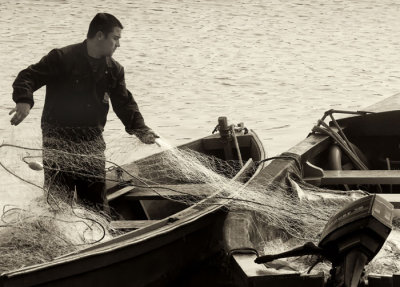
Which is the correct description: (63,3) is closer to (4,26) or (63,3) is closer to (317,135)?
(4,26)

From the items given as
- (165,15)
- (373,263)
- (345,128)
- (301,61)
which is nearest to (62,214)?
(373,263)

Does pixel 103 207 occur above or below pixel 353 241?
below

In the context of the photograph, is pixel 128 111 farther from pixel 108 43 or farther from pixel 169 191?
pixel 169 191

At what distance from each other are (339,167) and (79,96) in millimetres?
2404

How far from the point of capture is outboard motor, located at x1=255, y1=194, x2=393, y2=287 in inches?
195

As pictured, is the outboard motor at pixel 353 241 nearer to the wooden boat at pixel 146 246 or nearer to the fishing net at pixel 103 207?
the fishing net at pixel 103 207

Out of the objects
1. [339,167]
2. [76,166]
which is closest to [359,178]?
[339,167]

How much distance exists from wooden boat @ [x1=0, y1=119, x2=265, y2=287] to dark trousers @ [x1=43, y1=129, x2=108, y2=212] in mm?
267

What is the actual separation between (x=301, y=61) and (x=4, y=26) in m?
7.61

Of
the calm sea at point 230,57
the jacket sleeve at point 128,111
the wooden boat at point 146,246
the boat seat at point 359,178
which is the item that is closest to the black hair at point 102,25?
the jacket sleeve at point 128,111

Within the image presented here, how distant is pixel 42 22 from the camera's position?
2456cm

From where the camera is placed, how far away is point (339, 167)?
801 cm

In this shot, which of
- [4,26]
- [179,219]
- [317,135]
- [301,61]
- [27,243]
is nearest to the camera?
[27,243]

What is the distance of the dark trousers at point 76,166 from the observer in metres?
6.32
